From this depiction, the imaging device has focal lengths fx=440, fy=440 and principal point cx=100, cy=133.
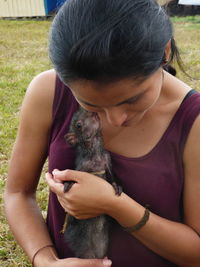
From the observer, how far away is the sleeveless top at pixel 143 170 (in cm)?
150

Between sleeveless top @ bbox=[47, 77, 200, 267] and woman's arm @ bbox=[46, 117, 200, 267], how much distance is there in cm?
3

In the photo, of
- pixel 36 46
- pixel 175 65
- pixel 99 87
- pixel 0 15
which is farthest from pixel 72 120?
pixel 0 15

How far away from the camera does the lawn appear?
275 centimetres

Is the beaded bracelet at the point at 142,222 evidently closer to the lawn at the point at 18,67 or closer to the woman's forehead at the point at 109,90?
the woman's forehead at the point at 109,90

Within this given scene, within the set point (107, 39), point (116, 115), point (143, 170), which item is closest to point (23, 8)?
point (143, 170)

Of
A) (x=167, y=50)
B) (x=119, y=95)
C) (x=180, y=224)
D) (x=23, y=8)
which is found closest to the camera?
(x=119, y=95)

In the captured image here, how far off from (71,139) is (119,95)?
35 centimetres

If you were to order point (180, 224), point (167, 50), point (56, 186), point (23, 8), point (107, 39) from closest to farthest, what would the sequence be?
point (107, 39), point (167, 50), point (56, 186), point (180, 224), point (23, 8)

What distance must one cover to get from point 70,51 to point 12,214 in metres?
0.85

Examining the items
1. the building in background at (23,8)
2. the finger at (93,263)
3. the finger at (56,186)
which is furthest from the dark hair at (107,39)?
the building in background at (23,8)

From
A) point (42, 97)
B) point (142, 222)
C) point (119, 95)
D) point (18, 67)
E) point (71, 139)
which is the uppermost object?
point (119, 95)

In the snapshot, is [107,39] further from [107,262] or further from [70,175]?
[107,262]

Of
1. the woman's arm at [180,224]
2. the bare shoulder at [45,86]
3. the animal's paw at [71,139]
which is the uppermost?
the bare shoulder at [45,86]

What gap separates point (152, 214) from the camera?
4.98ft
